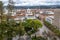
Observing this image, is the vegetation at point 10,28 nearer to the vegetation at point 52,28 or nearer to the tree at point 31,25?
the tree at point 31,25

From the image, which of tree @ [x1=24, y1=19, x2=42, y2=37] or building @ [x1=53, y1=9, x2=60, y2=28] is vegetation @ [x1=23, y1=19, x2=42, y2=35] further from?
building @ [x1=53, y1=9, x2=60, y2=28]

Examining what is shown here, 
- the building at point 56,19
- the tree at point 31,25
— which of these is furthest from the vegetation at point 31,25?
the building at point 56,19

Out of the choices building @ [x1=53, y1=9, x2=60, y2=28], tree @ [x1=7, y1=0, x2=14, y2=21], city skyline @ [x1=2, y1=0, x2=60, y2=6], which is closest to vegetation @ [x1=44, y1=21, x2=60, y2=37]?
building @ [x1=53, y1=9, x2=60, y2=28]

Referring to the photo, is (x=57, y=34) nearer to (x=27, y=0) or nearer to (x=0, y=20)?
(x=27, y=0)

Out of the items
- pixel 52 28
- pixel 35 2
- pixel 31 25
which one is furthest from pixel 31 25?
pixel 35 2

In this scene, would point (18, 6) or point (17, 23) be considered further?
point (18, 6)

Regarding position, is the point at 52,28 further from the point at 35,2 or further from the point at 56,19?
the point at 35,2

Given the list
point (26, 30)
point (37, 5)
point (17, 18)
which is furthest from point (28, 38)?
point (37, 5)

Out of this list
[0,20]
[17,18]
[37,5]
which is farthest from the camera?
[37,5]
